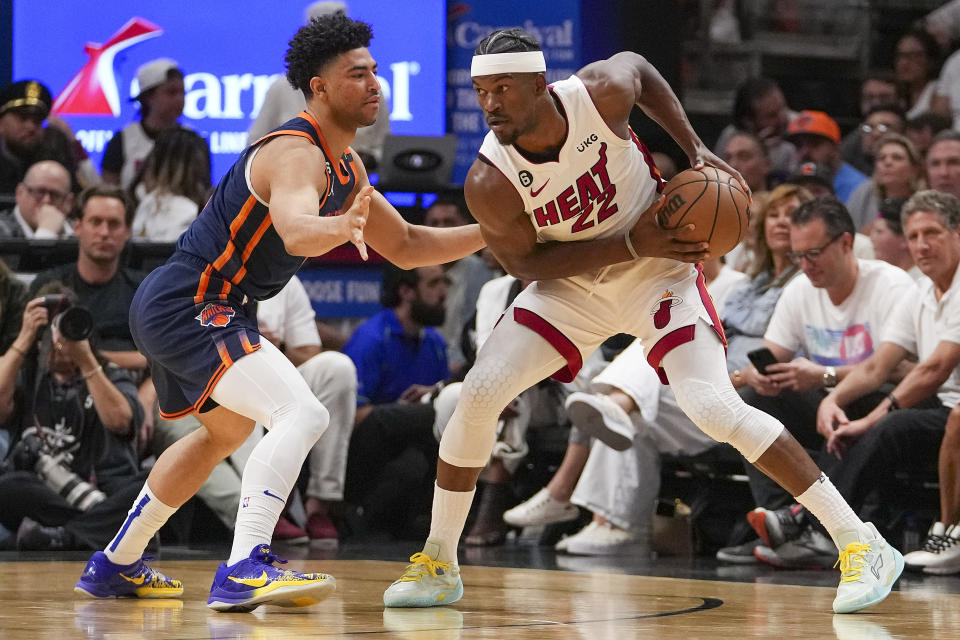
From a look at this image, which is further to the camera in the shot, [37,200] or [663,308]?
[37,200]

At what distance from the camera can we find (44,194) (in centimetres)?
751

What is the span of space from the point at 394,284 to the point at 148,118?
7.89 ft

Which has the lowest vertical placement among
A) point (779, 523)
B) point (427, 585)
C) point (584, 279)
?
point (779, 523)

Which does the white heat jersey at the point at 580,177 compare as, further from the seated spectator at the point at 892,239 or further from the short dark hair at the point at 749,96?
the short dark hair at the point at 749,96

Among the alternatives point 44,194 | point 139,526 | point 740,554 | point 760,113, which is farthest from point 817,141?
point 139,526

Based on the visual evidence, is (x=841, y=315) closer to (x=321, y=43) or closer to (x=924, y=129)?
(x=924, y=129)

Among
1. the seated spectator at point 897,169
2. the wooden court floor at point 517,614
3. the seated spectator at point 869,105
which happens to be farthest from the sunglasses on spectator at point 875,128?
the wooden court floor at point 517,614

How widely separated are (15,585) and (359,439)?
261cm

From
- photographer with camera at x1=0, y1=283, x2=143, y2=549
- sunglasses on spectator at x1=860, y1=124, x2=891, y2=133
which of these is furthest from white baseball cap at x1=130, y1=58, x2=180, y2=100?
sunglasses on spectator at x1=860, y1=124, x2=891, y2=133

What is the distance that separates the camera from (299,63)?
160 inches

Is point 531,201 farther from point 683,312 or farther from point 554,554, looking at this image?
point 554,554

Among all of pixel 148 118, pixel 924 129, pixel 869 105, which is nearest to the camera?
pixel 924 129

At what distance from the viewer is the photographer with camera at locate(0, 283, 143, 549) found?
601 cm

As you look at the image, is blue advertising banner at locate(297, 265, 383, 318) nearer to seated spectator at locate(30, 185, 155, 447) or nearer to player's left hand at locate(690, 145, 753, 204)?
seated spectator at locate(30, 185, 155, 447)
